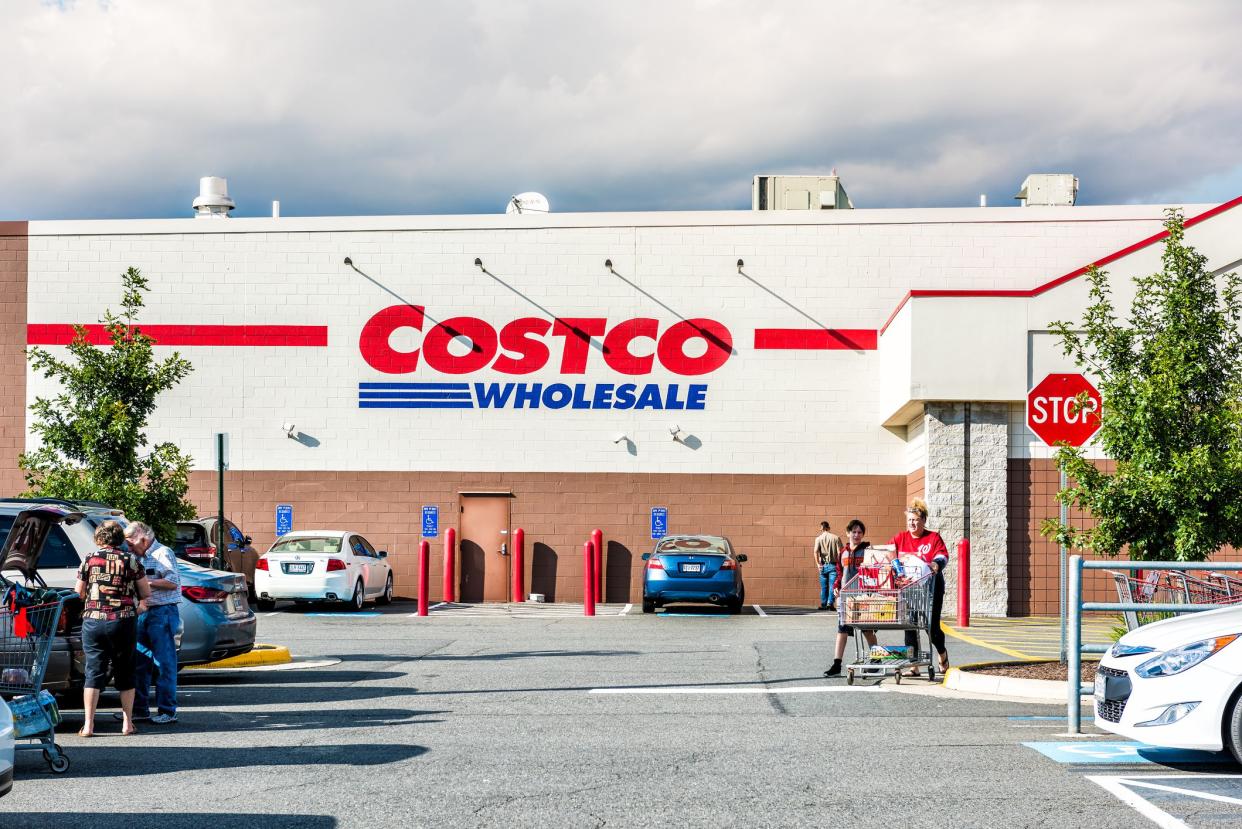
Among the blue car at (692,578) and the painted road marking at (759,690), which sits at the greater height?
the blue car at (692,578)

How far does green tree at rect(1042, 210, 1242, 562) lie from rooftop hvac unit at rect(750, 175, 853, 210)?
17029 mm

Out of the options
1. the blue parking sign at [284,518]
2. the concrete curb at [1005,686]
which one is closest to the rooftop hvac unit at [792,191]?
the blue parking sign at [284,518]

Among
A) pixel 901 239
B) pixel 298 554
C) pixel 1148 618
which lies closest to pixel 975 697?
pixel 1148 618

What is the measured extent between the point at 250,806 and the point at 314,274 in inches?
842

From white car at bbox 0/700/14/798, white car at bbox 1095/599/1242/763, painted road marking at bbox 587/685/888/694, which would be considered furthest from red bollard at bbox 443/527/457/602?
white car at bbox 0/700/14/798

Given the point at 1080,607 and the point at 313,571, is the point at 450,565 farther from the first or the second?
the point at 1080,607

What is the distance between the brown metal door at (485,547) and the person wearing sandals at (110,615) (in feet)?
56.9

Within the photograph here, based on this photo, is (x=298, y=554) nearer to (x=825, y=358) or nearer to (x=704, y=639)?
(x=704, y=639)

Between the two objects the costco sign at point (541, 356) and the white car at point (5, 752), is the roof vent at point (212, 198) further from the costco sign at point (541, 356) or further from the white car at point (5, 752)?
the white car at point (5, 752)

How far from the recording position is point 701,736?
10.0 metres

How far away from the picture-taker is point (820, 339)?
27172 mm

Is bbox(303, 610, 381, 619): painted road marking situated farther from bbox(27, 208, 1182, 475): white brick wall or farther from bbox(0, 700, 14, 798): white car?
bbox(0, 700, 14, 798): white car

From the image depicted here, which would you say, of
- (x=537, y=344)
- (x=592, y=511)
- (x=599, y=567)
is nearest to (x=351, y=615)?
(x=599, y=567)

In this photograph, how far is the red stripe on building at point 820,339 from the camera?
27.1 metres
